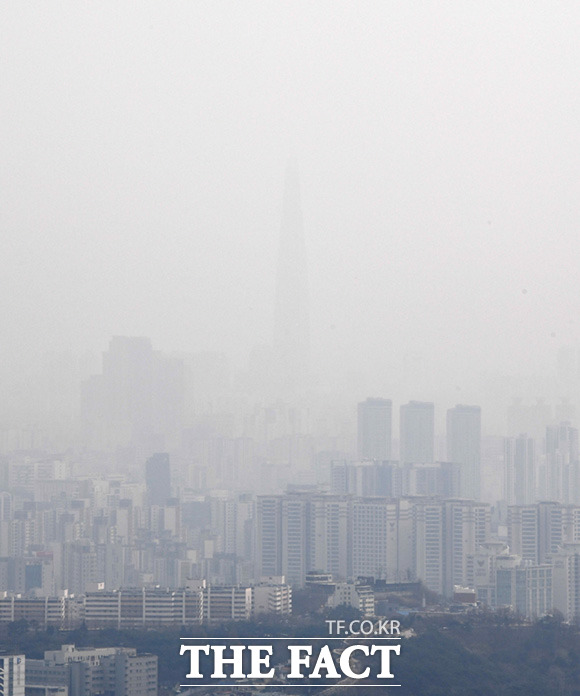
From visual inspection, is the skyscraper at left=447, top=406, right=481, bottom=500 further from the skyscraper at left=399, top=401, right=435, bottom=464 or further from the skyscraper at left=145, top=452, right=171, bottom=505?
the skyscraper at left=145, top=452, right=171, bottom=505

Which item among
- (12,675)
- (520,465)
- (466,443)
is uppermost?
(466,443)

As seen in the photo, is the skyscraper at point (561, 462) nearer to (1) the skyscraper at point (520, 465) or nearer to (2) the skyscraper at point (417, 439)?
(1) the skyscraper at point (520, 465)

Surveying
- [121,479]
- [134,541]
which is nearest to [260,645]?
[134,541]

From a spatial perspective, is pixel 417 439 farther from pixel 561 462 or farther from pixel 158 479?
pixel 158 479

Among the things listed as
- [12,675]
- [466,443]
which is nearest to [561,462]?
[466,443]

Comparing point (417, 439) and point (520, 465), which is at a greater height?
point (417, 439)

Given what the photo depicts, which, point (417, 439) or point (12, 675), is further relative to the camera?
point (417, 439)
